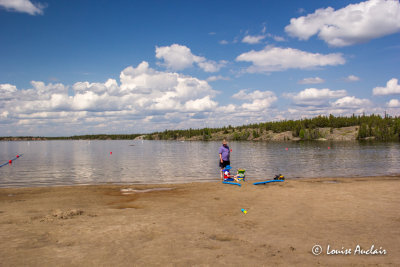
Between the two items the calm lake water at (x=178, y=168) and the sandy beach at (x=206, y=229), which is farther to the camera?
the calm lake water at (x=178, y=168)

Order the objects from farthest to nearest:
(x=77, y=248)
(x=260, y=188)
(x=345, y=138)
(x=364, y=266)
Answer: (x=345, y=138) → (x=260, y=188) → (x=77, y=248) → (x=364, y=266)

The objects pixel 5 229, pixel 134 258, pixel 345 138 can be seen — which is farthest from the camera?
pixel 345 138

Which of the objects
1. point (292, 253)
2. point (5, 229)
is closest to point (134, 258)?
point (292, 253)

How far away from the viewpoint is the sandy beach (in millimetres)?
8398

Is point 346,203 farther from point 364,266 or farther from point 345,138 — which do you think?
point 345,138

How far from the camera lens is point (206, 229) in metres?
11.2

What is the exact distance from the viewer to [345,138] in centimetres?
15988

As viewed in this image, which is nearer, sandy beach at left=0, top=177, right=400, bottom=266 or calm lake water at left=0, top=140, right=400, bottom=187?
sandy beach at left=0, top=177, right=400, bottom=266

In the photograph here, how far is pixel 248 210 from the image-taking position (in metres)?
14.3

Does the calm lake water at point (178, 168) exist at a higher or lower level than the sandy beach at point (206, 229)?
lower

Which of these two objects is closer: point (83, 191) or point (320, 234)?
point (320, 234)

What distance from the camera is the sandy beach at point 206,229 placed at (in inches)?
331

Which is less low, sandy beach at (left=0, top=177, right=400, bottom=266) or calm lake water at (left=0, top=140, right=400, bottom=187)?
sandy beach at (left=0, top=177, right=400, bottom=266)

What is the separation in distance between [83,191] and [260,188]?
47.9ft
